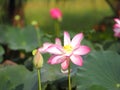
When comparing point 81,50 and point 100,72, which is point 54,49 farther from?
point 100,72

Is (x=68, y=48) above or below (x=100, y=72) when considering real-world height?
above

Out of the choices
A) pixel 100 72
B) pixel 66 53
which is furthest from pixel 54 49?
pixel 100 72

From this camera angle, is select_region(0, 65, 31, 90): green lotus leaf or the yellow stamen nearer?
the yellow stamen

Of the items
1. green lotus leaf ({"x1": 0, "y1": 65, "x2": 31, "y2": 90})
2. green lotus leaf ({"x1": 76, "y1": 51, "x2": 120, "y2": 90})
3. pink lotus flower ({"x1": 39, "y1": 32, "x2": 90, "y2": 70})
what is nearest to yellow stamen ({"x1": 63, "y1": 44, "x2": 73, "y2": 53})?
pink lotus flower ({"x1": 39, "y1": 32, "x2": 90, "y2": 70})

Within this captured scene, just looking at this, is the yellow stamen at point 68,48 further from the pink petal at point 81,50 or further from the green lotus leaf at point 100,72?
the green lotus leaf at point 100,72

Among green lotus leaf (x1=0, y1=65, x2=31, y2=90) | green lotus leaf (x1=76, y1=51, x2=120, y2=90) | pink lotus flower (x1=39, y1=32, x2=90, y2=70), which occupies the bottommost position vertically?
green lotus leaf (x1=0, y1=65, x2=31, y2=90)

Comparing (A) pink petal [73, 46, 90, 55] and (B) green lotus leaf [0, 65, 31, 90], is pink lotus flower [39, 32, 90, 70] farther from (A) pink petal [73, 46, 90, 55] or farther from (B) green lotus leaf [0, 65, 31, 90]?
(B) green lotus leaf [0, 65, 31, 90]

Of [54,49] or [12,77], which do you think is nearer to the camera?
[54,49]

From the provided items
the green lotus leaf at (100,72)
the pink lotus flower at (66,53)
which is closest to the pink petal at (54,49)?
the pink lotus flower at (66,53)
